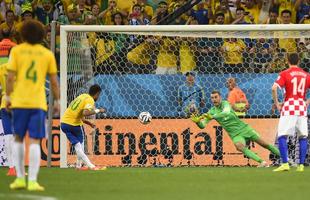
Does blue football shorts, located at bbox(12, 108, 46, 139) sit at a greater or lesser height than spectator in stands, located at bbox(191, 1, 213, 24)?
lesser

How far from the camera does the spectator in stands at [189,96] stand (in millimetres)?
20500

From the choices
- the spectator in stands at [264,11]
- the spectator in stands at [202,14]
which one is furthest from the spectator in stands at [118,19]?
the spectator in stands at [264,11]

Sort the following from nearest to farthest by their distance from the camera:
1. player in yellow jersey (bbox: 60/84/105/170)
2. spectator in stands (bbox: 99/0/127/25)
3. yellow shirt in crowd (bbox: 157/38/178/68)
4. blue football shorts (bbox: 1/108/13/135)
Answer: blue football shorts (bbox: 1/108/13/135) → player in yellow jersey (bbox: 60/84/105/170) → yellow shirt in crowd (bbox: 157/38/178/68) → spectator in stands (bbox: 99/0/127/25)

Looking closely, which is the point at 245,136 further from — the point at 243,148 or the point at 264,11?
the point at 264,11

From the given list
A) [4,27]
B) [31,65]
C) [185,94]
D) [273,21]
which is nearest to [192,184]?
[31,65]

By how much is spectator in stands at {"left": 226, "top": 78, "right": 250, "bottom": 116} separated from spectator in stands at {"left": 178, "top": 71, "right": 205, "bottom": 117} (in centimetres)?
60

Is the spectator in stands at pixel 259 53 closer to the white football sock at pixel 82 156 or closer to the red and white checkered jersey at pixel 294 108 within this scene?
the red and white checkered jersey at pixel 294 108

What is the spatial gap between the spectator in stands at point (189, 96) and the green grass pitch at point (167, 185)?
385 centimetres

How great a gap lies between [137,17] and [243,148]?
201 inches

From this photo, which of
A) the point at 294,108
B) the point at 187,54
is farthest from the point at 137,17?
the point at 294,108

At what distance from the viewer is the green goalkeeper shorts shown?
1994 centimetres

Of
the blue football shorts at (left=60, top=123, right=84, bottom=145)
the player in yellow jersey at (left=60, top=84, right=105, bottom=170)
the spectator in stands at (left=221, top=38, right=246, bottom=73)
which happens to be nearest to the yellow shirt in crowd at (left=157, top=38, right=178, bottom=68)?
the spectator in stands at (left=221, top=38, right=246, bottom=73)

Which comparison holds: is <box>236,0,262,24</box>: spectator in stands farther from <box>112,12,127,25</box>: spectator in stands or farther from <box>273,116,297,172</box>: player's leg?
<box>273,116,297,172</box>: player's leg

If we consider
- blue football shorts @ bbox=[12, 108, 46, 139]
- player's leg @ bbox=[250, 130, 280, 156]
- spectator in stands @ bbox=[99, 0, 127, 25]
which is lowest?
player's leg @ bbox=[250, 130, 280, 156]
